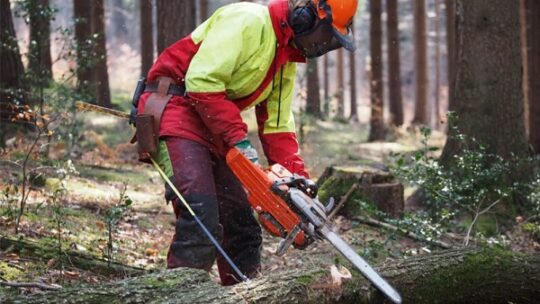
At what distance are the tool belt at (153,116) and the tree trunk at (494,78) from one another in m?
4.20

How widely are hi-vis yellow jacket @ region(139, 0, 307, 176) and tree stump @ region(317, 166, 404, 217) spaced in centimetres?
292

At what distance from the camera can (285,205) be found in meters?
3.89

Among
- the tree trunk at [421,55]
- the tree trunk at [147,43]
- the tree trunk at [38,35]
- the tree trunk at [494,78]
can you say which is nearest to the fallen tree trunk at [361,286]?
the tree trunk at [494,78]

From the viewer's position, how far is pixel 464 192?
7.16m

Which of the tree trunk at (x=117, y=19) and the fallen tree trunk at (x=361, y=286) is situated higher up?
the tree trunk at (x=117, y=19)

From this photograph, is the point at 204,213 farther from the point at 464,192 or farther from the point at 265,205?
the point at 464,192

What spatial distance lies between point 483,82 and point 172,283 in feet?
17.5

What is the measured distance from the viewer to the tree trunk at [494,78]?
25.1 ft

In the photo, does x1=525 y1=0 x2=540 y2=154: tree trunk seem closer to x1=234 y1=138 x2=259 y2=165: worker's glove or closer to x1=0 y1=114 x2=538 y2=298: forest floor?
x1=0 y1=114 x2=538 y2=298: forest floor

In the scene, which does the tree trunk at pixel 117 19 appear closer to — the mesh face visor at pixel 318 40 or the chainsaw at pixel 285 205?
the mesh face visor at pixel 318 40

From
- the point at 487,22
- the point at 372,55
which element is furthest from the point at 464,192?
the point at 372,55

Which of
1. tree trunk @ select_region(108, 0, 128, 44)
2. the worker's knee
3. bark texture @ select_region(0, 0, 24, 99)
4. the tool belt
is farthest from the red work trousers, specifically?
tree trunk @ select_region(108, 0, 128, 44)

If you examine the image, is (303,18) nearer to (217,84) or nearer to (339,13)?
(339,13)

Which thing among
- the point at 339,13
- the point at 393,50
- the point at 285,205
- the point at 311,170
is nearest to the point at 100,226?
the point at 285,205
